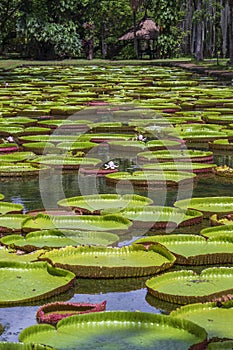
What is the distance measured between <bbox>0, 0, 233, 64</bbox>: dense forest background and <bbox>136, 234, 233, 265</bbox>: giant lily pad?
2071 cm

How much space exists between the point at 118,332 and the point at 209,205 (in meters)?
2.14

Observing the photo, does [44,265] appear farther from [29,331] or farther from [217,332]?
[217,332]

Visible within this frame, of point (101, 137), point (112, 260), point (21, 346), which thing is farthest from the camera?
point (101, 137)

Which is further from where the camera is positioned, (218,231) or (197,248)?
(218,231)

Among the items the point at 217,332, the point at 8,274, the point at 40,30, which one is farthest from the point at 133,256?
the point at 40,30

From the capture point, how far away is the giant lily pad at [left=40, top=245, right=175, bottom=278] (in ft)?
10.9

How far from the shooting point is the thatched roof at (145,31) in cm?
3597

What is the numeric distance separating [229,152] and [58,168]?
1926 mm

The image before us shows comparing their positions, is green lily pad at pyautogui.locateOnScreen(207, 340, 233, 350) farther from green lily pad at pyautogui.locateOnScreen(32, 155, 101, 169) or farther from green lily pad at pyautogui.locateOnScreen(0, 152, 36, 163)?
green lily pad at pyautogui.locateOnScreen(0, 152, 36, 163)

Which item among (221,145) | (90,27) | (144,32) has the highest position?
(90,27)

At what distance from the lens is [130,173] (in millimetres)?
5902

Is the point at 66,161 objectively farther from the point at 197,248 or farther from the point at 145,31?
the point at 145,31

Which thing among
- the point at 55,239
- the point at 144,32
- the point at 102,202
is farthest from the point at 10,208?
the point at 144,32

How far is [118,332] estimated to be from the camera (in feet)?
8.32
